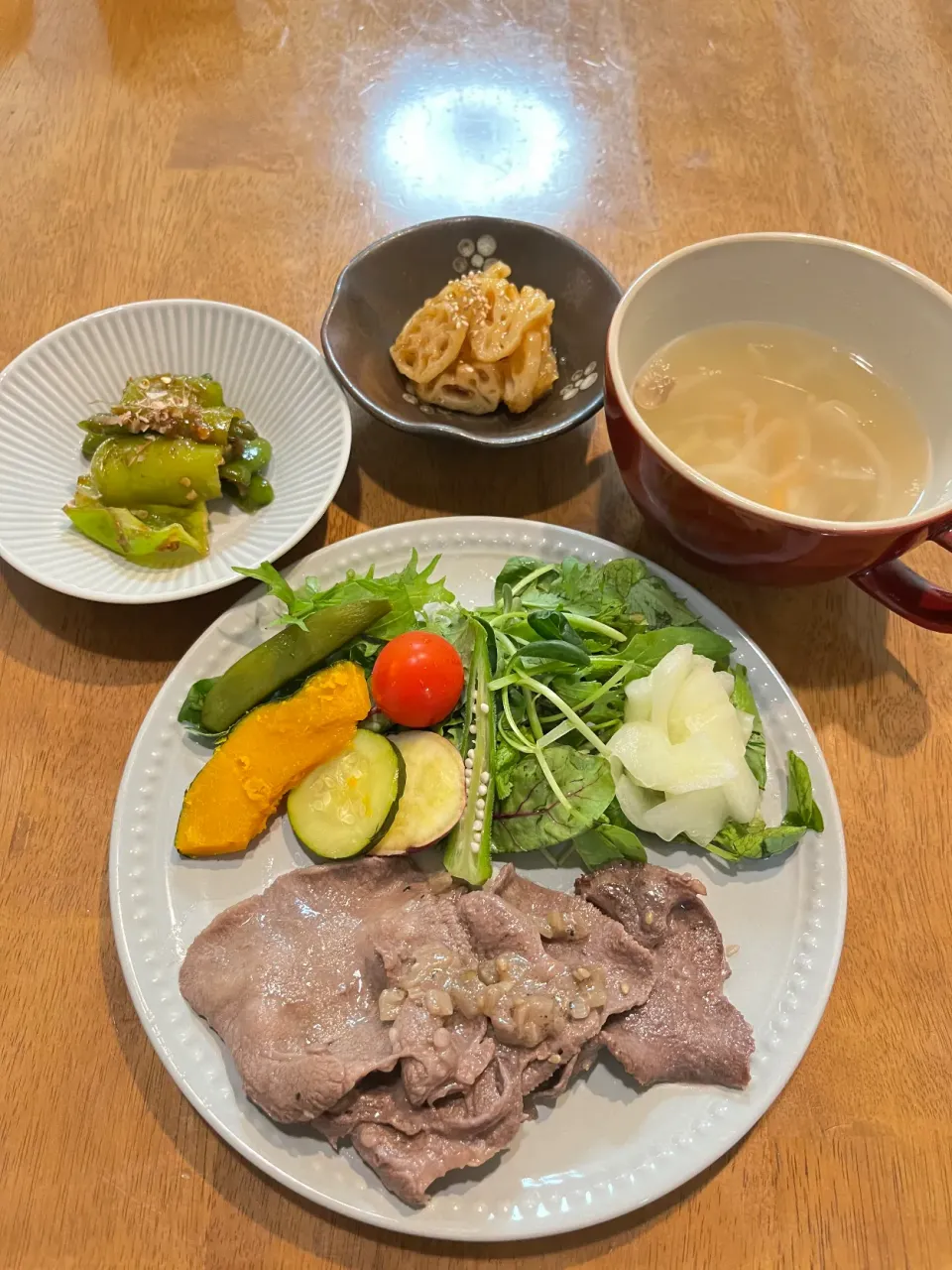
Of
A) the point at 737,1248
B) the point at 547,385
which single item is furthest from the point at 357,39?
the point at 737,1248

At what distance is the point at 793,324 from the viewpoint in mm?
2080

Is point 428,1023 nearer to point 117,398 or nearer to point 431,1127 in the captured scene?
point 431,1127

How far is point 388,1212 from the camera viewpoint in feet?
4.86

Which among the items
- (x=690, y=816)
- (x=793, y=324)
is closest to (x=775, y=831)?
(x=690, y=816)

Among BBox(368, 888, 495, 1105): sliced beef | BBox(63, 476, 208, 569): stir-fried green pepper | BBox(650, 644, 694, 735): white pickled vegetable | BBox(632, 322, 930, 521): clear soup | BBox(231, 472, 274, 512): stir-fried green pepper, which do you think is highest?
BBox(632, 322, 930, 521): clear soup

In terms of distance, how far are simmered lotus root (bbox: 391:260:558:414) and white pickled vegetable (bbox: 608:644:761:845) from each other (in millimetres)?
875

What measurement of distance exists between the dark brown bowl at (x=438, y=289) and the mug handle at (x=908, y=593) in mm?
779

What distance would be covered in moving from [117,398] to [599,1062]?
2.04 m

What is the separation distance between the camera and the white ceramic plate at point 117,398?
6.76 feet

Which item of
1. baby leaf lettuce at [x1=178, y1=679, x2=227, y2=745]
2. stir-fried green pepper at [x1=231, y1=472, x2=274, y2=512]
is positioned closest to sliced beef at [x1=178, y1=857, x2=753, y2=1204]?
baby leaf lettuce at [x1=178, y1=679, x2=227, y2=745]

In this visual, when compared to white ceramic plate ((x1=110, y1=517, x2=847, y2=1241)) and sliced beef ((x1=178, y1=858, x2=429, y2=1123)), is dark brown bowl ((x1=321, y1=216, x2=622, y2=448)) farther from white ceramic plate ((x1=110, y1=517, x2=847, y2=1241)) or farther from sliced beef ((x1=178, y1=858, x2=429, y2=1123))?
sliced beef ((x1=178, y1=858, x2=429, y2=1123))

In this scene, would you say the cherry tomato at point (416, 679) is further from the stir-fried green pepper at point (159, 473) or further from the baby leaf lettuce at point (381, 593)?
the stir-fried green pepper at point (159, 473)

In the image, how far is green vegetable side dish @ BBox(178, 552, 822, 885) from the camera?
1817 mm

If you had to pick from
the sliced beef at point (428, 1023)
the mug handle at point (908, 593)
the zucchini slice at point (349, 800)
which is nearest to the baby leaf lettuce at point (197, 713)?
the zucchini slice at point (349, 800)
